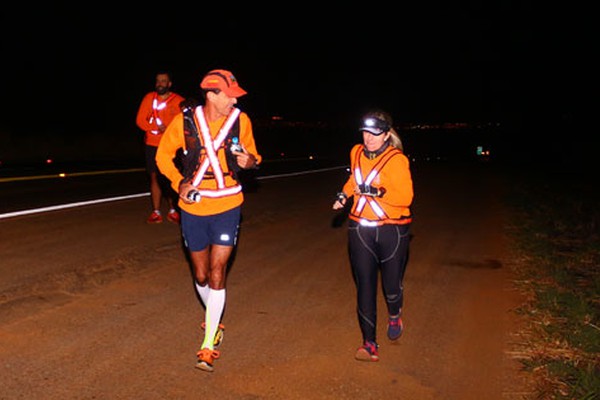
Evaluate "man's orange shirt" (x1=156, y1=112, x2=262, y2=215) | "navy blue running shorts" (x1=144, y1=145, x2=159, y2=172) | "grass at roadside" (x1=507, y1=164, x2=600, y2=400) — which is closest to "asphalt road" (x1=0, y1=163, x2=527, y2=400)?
"grass at roadside" (x1=507, y1=164, x2=600, y2=400)

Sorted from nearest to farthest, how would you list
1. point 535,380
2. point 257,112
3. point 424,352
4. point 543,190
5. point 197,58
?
point 535,380 < point 424,352 < point 543,190 < point 197,58 < point 257,112

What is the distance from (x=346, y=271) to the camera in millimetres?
7945

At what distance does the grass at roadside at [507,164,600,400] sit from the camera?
15.1ft

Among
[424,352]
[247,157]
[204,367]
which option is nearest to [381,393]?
[424,352]

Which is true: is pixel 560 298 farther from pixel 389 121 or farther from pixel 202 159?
pixel 202 159

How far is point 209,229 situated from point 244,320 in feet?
4.88

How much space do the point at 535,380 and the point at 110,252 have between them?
5.79m

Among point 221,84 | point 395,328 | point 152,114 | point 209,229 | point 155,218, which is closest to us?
point 221,84

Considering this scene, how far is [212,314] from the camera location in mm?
4648

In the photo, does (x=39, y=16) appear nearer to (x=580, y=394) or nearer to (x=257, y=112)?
(x=257, y=112)

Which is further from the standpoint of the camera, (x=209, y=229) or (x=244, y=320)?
Answer: (x=244, y=320)

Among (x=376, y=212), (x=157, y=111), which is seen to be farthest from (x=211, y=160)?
(x=157, y=111)

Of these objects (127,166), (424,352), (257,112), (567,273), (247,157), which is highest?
(247,157)

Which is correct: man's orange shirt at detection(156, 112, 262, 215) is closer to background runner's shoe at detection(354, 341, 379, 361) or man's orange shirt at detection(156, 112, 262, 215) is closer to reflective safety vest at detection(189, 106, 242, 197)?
reflective safety vest at detection(189, 106, 242, 197)
